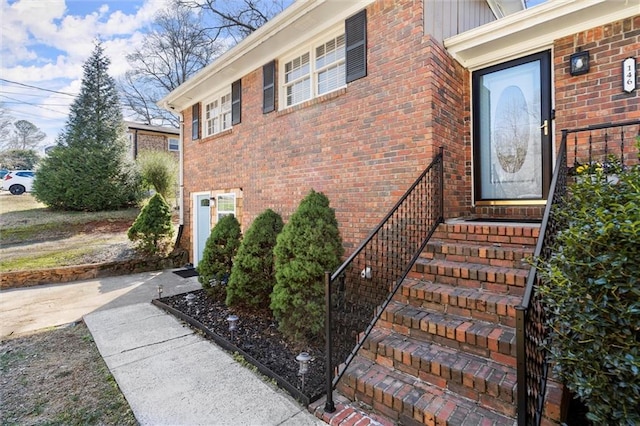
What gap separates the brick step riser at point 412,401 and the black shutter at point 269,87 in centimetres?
492

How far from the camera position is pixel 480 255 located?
317cm

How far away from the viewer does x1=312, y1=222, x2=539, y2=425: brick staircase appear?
7.00ft

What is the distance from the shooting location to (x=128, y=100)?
20.0 metres

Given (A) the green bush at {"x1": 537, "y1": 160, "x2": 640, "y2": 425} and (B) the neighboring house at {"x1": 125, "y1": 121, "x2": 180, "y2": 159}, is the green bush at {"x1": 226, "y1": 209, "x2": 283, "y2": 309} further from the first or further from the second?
(B) the neighboring house at {"x1": 125, "y1": 121, "x2": 180, "y2": 159}

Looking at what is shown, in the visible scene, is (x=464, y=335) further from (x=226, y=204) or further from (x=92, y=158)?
(x=92, y=158)

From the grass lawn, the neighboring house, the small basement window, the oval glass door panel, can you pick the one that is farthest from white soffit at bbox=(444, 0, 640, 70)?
the neighboring house

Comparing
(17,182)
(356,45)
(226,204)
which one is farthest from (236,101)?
(17,182)

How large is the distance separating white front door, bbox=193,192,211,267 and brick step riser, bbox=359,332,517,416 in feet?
22.3

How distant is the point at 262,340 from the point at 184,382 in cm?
104

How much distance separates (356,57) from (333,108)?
764 mm

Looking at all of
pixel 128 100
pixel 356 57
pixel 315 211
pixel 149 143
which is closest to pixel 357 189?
pixel 315 211

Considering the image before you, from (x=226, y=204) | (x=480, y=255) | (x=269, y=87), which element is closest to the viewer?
(x=480, y=255)

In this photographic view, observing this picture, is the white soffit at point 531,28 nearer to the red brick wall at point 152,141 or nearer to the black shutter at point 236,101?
the black shutter at point 236,101

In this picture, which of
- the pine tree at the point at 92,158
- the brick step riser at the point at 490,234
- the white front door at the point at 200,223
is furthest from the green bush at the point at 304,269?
the pine tree at the point at 92,158
